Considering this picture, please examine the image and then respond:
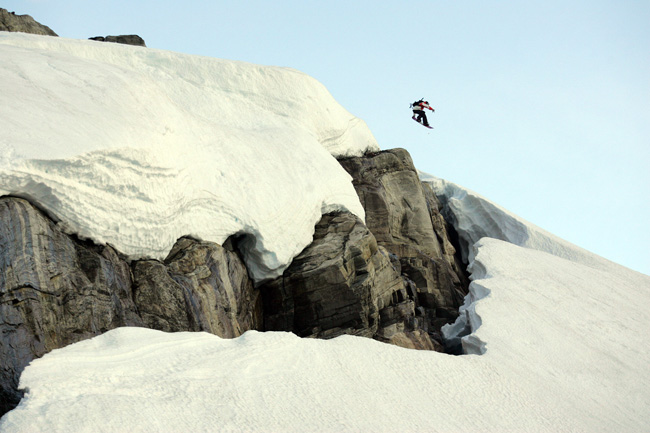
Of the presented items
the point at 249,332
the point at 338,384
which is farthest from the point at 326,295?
the point at 338,384

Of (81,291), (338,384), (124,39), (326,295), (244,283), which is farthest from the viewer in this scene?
(124,39)

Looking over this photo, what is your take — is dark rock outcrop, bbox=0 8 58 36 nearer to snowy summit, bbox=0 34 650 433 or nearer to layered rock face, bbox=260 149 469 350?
snowy summit, bbox=0 34 650 433

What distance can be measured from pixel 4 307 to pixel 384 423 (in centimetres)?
497

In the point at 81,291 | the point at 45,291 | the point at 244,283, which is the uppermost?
the point at 45,291

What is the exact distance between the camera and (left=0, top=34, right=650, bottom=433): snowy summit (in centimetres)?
746

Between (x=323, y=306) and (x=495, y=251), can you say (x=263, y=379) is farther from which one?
(x=495, y=251)

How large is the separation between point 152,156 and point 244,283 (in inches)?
137

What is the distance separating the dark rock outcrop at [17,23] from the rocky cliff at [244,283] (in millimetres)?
13148

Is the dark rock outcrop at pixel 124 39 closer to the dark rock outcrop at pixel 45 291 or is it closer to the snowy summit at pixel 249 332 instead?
the snowy summit at pixel 249 332

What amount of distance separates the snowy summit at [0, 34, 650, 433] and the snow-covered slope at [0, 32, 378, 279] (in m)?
0.04

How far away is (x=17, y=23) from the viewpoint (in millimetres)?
24234

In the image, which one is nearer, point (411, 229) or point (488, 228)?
point (411, 229)

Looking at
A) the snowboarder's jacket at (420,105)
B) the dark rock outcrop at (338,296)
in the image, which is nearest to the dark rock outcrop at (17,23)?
the snowboarder's jacket at (420,105)

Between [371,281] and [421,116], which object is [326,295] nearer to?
[371,281]
